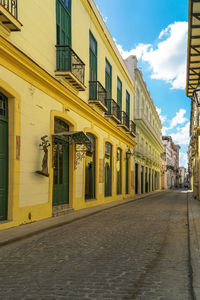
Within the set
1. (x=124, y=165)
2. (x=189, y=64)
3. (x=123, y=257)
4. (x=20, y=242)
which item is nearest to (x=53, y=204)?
(x=20, y=242)

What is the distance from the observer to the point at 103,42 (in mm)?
17250

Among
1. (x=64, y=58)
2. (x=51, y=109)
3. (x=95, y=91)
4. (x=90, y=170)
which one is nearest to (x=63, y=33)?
(x=64, y=58)

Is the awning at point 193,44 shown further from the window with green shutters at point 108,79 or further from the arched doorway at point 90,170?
the arched doorway at point 90,170

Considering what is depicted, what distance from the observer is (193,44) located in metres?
12.1

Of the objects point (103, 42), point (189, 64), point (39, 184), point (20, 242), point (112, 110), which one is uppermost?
point (103, 42)

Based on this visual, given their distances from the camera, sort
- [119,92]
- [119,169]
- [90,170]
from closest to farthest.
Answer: [90,170] < [119,92] < [119,169]

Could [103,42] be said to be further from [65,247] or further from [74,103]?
[65,247]

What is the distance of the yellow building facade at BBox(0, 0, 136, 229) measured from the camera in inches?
317

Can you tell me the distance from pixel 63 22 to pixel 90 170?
7.14m

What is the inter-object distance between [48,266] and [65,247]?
1323mm

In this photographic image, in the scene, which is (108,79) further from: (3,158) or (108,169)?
(3,158)

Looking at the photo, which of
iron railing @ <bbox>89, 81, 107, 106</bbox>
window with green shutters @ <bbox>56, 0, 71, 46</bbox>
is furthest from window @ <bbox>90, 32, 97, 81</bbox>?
window with green shutters @ <bbox>56, 0, 71, 46</bbox>

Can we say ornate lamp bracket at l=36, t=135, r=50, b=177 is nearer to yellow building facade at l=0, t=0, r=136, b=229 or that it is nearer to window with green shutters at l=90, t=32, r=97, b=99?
yellow building facade at l=0, t=0, r=136, b=229

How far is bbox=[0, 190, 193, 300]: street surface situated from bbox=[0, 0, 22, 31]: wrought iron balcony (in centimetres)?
516
